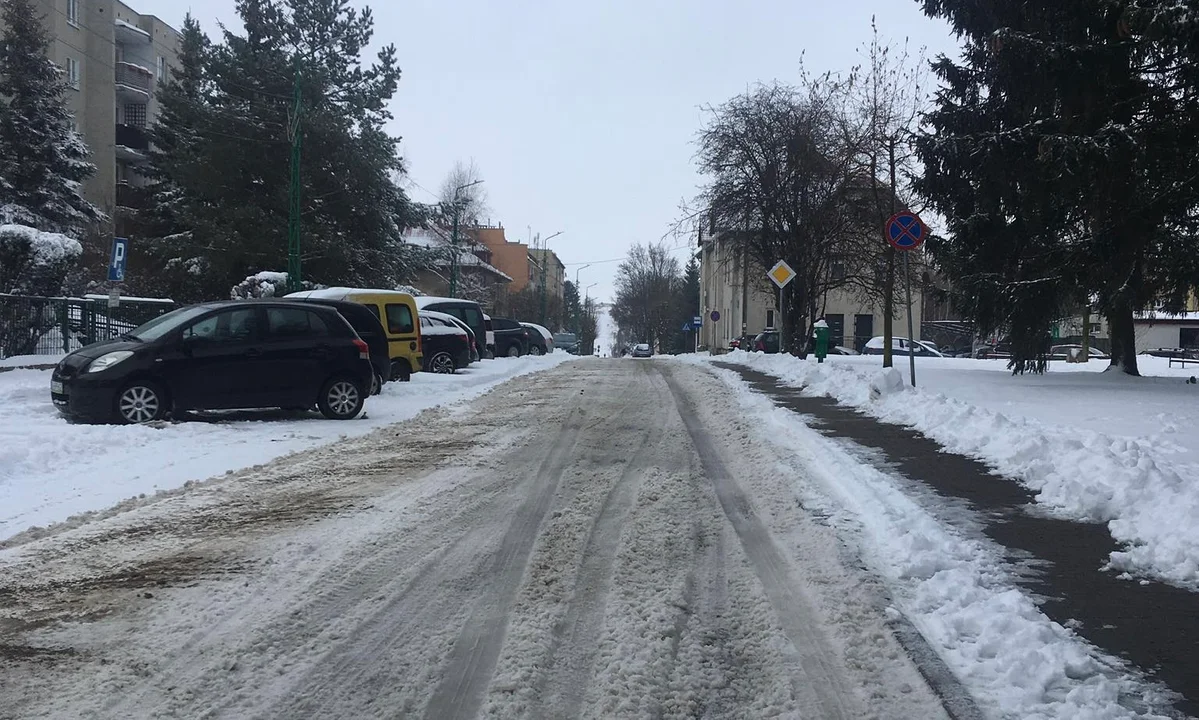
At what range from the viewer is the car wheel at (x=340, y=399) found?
13219mm

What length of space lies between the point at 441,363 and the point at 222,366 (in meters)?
11.7

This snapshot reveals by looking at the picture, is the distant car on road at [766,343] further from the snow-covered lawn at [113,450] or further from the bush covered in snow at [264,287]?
the snow-covered lawn at [113,450]

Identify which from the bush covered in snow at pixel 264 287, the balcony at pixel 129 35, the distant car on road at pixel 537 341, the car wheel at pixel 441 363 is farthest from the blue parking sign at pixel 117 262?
the balcony at pixel 129 35

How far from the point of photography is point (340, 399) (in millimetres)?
13297

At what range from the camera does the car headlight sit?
37.5 feet

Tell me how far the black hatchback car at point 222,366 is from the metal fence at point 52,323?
771cm

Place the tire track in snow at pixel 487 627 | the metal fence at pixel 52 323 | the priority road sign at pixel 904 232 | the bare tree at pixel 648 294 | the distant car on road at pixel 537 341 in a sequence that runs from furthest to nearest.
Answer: the bare tree at pixel 648 294
the distant car on road at pixel 537 341
the metal fence at pixel 52 323
the priority road sign at pixel 904 232
the tire track in snow at pixel 487 627

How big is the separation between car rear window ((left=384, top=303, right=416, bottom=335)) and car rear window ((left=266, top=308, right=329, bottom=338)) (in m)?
5.99

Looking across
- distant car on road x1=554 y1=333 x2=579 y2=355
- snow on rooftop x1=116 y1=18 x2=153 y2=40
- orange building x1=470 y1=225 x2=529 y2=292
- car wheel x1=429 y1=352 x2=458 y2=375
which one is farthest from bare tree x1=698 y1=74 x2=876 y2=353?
orange building x1=470 y1=225 x2=529 y2=292

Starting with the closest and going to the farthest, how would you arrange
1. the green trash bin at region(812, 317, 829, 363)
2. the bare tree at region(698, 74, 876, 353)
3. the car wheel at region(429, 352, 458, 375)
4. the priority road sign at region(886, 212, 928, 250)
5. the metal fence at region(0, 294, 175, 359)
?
the priority road sign at region(886, 212, 928, 250), the metal fence at region(0, 294, 175, 359), the car wheel at region(429, 352, 458, 375), the green trash bin at region(812, 317, 829, 363), the bare tree at region(698, 74, 876, 353)

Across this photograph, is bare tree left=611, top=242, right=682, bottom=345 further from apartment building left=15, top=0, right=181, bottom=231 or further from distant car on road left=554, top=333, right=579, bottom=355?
apartment building left=15, top=0, right=181, bottom=231

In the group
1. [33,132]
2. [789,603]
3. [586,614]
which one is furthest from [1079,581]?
[33,132]

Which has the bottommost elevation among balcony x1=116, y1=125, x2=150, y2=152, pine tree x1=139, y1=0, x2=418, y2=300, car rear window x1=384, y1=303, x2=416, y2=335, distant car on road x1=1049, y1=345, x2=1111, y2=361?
distant car on road x1=1049, y1=345, x2=1111, y2=361

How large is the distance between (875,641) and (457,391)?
A: 15.0 m
